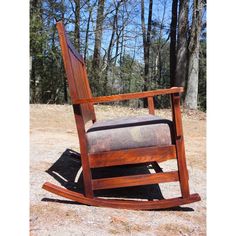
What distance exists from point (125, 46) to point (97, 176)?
3734 mm

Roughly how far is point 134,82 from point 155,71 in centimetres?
A: 44

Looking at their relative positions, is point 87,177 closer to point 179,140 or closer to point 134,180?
point 134,180

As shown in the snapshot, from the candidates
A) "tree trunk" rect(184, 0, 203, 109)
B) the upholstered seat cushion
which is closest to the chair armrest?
the upholstered seat cushion

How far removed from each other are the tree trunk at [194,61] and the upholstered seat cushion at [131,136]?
3.32 m

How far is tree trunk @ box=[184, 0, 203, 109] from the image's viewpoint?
14.6 feet

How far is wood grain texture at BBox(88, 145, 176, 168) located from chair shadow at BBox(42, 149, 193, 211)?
0.15 metres

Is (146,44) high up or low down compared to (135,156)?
up

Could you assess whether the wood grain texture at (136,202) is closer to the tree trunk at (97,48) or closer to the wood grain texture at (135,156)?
the wood grain texture at (135,156)

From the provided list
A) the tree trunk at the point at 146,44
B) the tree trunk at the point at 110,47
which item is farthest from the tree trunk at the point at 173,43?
the tree trunk at the point at 110,47

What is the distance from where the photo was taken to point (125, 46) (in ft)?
17.1

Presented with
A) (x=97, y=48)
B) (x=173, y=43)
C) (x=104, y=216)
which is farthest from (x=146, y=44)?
(x=104, y=216)

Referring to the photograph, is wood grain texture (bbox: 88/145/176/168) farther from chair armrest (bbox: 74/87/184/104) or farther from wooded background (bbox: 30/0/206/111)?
wooded background (bbox: 30/0/206/111)

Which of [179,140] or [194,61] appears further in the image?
[194,61]
